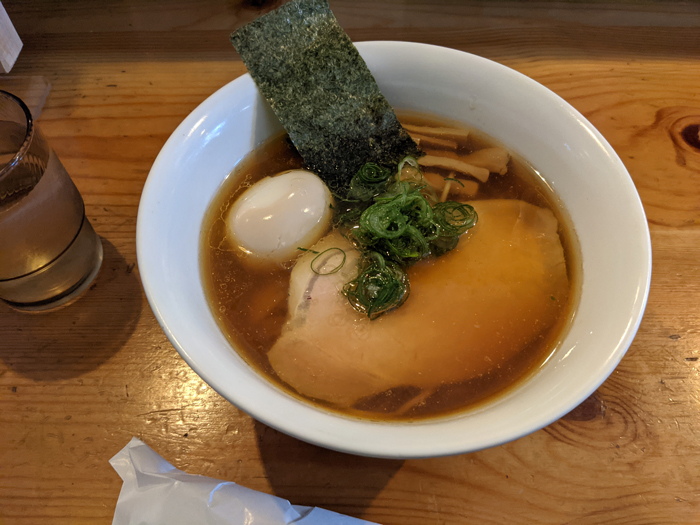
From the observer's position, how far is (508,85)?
109 centimetres

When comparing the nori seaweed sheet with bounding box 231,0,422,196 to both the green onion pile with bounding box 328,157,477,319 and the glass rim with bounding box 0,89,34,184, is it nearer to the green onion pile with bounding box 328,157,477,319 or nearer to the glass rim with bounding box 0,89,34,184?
the green onion pile with bounding box 328,157,477,319

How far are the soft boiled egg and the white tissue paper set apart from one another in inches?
19.7

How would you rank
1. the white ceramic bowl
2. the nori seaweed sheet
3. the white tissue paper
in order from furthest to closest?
the nori seaweed sheet → the white tissue paper → the white ceramic bowl

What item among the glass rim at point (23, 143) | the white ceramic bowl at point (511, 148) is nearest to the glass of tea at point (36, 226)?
the glass rim at point (23, 143)

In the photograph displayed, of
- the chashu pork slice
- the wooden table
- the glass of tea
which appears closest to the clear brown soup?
the chashu pork slice

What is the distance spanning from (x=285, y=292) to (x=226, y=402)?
272mm

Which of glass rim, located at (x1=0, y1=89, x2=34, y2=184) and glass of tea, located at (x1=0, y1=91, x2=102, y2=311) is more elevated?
glass rim, located at (x1=0, y1=89, x2=34, y2=184)

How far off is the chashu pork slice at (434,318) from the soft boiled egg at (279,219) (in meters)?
0.05

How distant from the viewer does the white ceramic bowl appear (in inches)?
27.3

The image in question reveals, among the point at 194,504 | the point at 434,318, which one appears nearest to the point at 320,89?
the point at 434,318

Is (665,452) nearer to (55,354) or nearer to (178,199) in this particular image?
(178,199)

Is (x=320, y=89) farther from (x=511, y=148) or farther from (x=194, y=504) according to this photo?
(x=194, y=504)

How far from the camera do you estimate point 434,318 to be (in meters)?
1.02

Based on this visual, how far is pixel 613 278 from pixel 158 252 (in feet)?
2.83
